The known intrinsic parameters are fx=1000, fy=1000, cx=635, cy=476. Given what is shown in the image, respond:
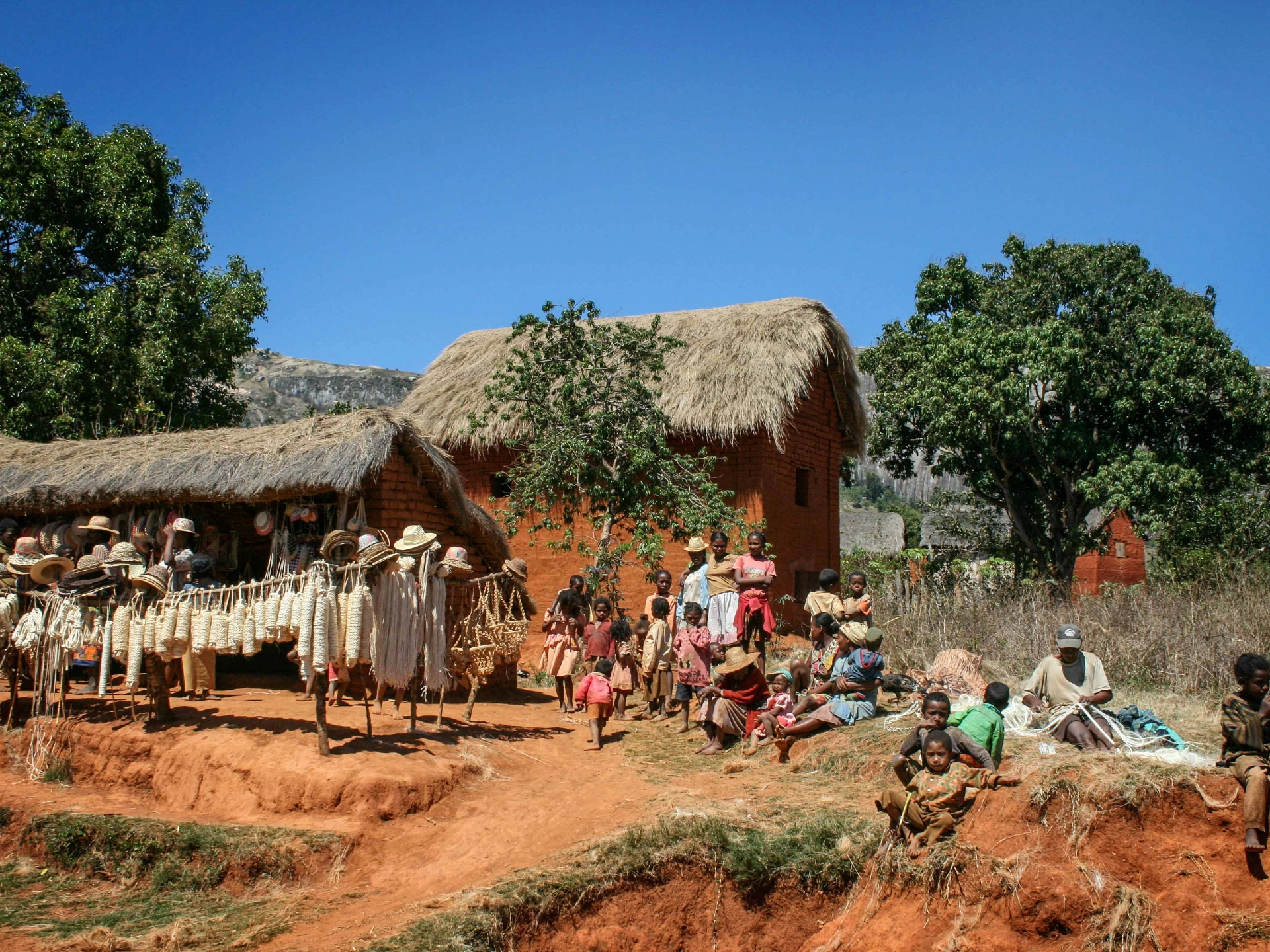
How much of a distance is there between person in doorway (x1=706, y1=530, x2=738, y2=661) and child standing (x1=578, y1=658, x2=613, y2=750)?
3.68ft

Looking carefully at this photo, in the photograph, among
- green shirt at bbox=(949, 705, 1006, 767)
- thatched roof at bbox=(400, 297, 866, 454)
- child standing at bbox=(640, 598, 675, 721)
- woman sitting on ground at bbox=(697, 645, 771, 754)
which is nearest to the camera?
green shirt at bbox=(949, 705, 1006, 767)

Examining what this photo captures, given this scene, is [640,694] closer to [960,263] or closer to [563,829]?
[563,829]

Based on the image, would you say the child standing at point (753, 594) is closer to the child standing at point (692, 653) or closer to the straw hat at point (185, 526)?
the child standing at point (692, 653)

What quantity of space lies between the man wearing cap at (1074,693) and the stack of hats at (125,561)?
283 inches

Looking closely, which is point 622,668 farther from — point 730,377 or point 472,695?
point 730,377

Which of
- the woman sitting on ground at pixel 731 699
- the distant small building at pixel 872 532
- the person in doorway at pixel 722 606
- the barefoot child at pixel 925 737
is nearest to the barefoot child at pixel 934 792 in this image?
the barefoot child at pixel 925 737

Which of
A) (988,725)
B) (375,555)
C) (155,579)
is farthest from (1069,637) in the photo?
(155,579)

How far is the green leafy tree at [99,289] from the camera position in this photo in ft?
46.0

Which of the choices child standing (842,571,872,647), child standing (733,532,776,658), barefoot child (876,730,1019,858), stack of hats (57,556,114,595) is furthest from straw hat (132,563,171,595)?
barefoot child (876,730,1019,858)

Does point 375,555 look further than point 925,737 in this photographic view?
Yes

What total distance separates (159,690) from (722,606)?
4849 mm

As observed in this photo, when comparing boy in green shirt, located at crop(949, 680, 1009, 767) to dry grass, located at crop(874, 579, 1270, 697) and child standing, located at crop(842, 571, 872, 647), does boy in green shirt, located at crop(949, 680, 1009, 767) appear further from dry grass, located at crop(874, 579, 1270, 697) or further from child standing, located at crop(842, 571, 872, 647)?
dry grass, located at crop(874, 579, 1270, 697)

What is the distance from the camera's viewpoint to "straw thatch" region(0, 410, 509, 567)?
919cm

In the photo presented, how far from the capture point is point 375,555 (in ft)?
24.2
